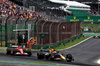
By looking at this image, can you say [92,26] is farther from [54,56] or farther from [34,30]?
[54,56]

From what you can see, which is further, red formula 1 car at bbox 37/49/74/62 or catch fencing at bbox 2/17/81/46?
catch fencing at bbox 2/17/81/46

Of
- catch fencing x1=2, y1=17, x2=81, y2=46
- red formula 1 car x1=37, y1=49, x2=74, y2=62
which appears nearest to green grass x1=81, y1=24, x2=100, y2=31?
catch fencing x1=2, y1=17, x2=81, y2=46

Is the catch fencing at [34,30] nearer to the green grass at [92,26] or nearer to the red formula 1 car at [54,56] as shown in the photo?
the red formula 1 car at [54,56]

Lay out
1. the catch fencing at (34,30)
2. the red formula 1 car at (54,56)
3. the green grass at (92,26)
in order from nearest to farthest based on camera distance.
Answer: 1. the red formula 1 car at (54,56)
2. the catch fencing at (34,30)
3. the green grass at (92,26)

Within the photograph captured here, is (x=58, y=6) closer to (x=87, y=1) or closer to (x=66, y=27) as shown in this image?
(x=87, y=1)

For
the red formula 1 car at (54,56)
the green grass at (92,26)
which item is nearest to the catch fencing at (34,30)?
the red formula 1 car at (54,56)

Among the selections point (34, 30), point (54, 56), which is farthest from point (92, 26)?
point (54, 56)

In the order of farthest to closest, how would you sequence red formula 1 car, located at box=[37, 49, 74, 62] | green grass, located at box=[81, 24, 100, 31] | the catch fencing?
1. green grass, located at box=[81, 24, 100, 31]
2. the catch fencing
3. red formula 1 car, located at box=[37, 49, 74, 62]

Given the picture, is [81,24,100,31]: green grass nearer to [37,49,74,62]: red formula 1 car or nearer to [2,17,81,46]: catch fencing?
[2,17,81,46]: catch fencing

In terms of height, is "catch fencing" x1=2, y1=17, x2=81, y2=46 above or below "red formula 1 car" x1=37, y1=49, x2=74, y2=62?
above

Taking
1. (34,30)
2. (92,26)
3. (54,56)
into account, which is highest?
(92,26)

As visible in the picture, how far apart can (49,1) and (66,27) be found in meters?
41.0

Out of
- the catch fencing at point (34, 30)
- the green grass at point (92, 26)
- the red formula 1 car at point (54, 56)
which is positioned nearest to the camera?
the red formula 1 car at point (54, 56)

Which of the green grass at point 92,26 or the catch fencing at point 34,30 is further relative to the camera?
the green grass at point 92,26
